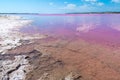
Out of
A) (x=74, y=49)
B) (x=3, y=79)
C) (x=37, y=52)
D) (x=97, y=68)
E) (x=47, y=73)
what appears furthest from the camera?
(x=74, y=49)

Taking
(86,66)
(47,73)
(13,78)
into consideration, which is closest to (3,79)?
(13,78)

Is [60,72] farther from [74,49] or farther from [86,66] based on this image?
[74,49]

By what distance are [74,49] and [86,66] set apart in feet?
8.77

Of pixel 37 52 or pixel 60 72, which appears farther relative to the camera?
pixel 37 52

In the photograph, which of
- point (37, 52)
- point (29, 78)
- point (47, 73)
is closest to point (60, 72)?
point (47, 73)

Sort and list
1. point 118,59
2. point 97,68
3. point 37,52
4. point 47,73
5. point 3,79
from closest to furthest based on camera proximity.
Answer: point 3,79 → point 47,73 → point 97,68 → point 118,59 → point 37,52

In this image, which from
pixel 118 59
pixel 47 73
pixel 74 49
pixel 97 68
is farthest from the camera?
pixel 74 49

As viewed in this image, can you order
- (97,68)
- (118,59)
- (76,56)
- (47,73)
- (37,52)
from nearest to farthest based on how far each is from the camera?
1. (47,73)
2. (97,68)
3. (118,59)
4. (76,56)
5. (37,52)

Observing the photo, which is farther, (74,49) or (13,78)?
(74,49)

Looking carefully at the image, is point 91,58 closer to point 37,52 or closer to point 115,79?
point 115,79

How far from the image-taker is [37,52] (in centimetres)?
845

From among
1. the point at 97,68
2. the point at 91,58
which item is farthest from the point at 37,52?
the point at 97,68

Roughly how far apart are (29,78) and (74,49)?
430 cm

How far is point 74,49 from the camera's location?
30.2ft
